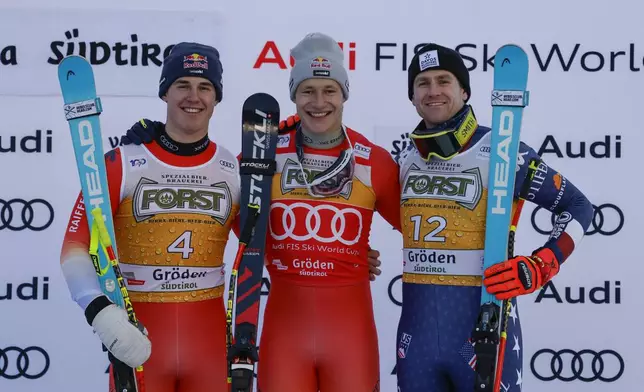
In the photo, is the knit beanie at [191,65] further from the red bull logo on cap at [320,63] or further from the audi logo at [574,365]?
the audi logo at [574,365]

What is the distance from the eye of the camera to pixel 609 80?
4.09m

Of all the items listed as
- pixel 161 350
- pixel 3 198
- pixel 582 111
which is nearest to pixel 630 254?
pixel 582 111

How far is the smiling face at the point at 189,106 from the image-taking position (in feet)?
9.41

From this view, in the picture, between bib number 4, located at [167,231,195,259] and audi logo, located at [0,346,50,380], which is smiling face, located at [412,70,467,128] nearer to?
bib number 4, located at [167,231,195,259]

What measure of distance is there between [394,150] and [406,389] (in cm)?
153

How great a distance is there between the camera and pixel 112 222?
2.68m

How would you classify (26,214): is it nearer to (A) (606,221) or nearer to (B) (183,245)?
(B) (183,245)

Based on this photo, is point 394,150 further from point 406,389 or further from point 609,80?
point 406,389

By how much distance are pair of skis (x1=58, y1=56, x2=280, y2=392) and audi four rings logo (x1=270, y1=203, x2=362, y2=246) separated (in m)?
0.12

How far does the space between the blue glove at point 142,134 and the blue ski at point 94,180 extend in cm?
18

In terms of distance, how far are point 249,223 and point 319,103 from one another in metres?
0.53

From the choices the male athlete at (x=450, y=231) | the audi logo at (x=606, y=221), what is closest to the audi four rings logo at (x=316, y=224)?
the male athlete at (x=450, y=231)

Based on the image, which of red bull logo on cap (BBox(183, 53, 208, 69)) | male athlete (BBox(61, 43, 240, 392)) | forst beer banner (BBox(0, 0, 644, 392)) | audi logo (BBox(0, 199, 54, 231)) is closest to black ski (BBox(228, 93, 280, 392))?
male athlete (BBox(61, 43, 240, 392))

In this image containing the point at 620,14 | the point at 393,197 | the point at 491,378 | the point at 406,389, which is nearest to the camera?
the point at 491,378
